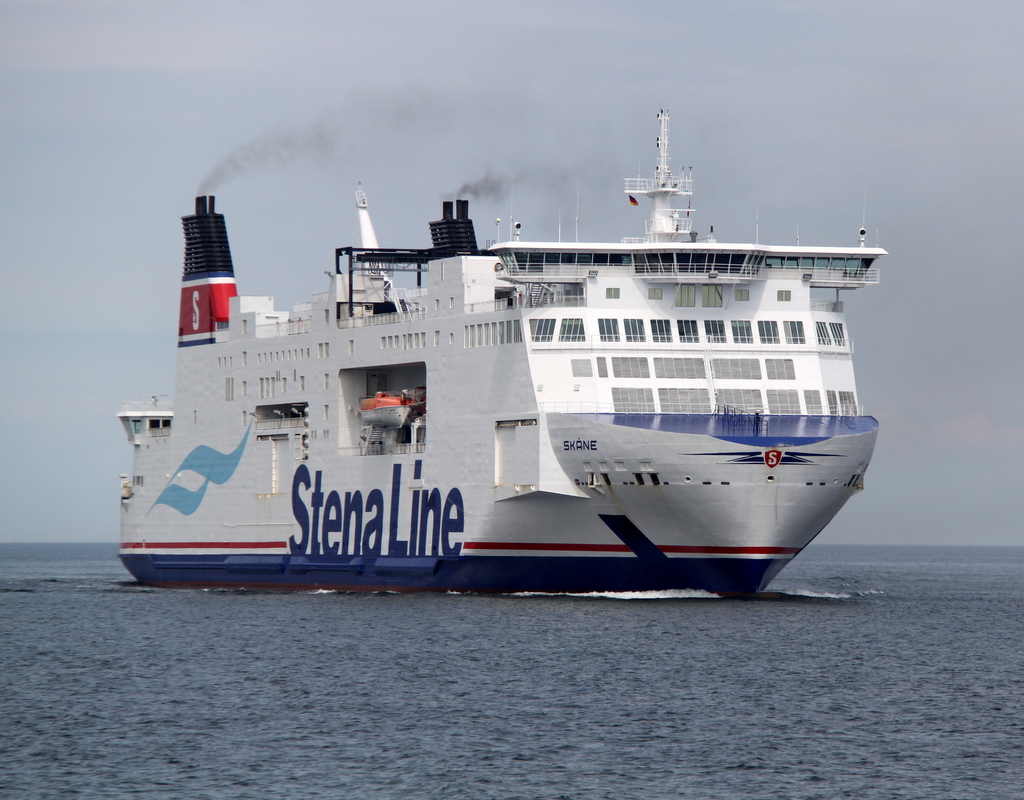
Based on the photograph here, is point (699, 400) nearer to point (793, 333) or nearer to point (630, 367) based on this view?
point (630, 367)

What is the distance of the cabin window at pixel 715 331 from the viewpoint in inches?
1799

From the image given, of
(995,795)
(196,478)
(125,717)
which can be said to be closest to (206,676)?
(125,717)

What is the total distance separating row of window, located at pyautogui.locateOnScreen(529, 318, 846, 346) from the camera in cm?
4506

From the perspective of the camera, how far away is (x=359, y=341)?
53062 millimetres

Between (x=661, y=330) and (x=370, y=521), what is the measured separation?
1240cm

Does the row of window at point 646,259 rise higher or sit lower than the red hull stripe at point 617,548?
higher

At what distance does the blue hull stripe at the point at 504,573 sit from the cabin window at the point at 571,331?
621 centimetres

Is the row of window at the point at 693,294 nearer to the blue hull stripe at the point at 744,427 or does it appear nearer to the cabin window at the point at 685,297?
the cabin window at the point at 685,297

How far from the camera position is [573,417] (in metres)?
43.8

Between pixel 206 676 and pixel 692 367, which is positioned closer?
pixel 206 676

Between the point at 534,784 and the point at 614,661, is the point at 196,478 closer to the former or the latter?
the point at 614,661

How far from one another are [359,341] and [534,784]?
29747 mm

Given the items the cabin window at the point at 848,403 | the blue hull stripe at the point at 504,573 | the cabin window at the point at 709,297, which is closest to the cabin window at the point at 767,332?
the cabin window at the point at 709,297

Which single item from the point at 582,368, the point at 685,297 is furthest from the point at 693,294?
the point at 582,368
